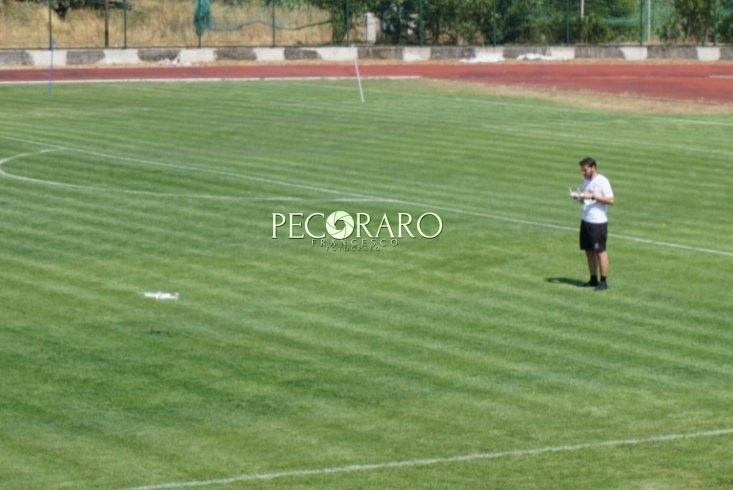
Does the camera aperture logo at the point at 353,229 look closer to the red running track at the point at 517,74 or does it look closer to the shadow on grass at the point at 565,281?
the shadow on grass at the point at 565,281

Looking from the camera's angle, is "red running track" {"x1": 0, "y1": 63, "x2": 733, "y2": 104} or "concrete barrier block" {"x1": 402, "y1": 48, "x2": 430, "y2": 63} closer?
"red running track" {"x1": 0, "y1": 63, "x2": 733, "y2": 104}

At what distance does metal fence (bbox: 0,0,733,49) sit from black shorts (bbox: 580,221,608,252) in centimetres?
5035

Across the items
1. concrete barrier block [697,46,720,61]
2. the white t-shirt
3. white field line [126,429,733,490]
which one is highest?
concrete barrier block [697,46,720,61]

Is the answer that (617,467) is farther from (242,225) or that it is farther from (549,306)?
(242,225)

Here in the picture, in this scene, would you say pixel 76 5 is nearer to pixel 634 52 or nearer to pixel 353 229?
pixel 634 52

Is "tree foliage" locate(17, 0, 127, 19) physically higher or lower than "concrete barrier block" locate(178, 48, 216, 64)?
higher

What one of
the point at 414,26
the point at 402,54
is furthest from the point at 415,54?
the point at 414,26

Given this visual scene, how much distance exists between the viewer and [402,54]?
72.7 metres

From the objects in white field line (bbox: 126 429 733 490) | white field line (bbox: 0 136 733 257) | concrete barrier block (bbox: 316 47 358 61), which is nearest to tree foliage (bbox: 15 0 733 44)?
concrete barrier block (bbox: 316 47 358 61)

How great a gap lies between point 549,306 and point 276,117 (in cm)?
2626

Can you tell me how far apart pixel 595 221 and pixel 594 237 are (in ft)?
0.91

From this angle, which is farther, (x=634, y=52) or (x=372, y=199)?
(x=634, y=52)

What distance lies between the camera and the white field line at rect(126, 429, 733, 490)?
52.8ft

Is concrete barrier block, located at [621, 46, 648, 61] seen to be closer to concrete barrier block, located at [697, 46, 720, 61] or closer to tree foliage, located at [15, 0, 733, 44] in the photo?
concrete barrier block, located at [697, 46, 720, 61]
